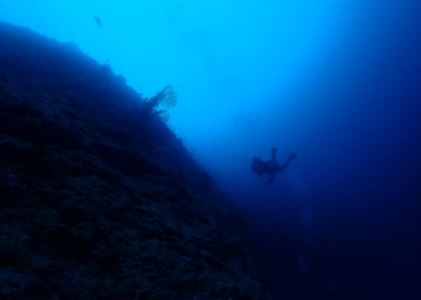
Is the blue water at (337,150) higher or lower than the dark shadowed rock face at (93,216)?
higher

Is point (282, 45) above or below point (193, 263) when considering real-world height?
above

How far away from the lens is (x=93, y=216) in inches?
140

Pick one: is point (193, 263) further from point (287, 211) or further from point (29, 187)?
point (287, 211)

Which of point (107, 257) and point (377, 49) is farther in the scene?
point (377, 49)

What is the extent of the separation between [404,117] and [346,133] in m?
6.61

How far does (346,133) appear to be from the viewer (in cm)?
4159

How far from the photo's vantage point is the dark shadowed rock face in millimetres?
2746

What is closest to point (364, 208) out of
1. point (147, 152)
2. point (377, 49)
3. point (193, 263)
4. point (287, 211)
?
point (287, 211)

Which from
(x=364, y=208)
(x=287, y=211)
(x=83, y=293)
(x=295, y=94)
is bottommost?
(x=83, y=293)

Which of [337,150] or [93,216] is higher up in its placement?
[337,150]

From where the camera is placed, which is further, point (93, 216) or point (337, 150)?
point (337, 150)

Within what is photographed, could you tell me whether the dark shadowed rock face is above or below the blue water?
below

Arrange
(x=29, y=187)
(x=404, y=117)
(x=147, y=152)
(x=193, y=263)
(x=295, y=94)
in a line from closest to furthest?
(x=29, y=187), (x=193, y=263), (x=147, y=152), (x=404, y=117), (x=295, y=94)

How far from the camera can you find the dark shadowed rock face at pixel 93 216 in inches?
108
